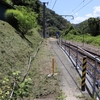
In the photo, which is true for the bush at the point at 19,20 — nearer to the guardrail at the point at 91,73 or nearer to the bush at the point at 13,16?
the bush at the point at 13,16

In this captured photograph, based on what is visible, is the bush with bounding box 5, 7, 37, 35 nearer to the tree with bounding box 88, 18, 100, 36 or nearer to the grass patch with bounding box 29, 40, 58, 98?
the grass patch with bounding box 29, 40, 58, 98

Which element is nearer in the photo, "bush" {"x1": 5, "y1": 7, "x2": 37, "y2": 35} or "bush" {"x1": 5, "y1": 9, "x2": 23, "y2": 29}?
"bush" {"x1": 5, "y1": 9, "x2": 23, "y2": 29}

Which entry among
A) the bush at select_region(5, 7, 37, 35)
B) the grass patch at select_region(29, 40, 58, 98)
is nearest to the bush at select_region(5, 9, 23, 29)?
the bush at select_region(5, 7, 37, 35)

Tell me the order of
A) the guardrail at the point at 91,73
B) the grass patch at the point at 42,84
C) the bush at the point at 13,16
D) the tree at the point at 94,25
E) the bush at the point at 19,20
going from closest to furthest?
the guardrail at the point at 91,73 → the grass patch at the point at 42,84 → the bush at the point at 13,16 → the bush at the point at 19,20 → the tree at the point at 94,25

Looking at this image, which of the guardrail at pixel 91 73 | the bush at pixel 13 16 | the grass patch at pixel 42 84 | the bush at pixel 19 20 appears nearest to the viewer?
the guardrail at pixel 91 73

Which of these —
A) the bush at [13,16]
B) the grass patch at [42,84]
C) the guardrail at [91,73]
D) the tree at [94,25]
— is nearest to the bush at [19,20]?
the bush at [13,16]

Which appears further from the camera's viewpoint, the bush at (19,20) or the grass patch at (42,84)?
the bush at (19,20)

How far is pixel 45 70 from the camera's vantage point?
10289mm

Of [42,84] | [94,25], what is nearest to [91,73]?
[42,84]

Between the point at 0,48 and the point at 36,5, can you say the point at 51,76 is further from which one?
the point at 36,5

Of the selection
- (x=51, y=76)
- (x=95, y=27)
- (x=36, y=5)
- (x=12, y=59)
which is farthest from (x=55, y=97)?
(x=95, y=27)

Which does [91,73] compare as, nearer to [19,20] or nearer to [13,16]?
[13,16]

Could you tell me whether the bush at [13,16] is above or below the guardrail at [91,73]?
above

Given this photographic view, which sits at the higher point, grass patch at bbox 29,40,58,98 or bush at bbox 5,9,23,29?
bush at bbox 5,9,23,29
